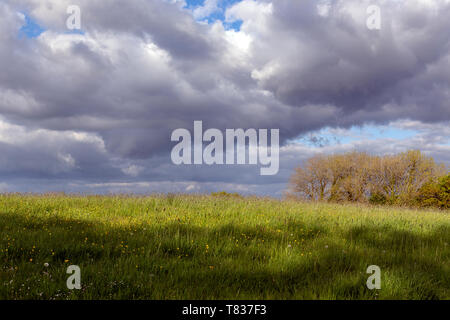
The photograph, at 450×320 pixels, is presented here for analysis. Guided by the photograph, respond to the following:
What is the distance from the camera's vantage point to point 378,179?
3350cm

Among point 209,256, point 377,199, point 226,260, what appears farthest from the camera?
point 377,199

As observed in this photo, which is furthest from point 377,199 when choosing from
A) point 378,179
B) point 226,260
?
point 226,260

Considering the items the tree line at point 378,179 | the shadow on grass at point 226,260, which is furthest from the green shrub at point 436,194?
the shadow on grass at point 226,260

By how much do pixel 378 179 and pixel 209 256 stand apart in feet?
102

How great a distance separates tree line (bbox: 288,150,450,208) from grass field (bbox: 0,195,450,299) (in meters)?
22.5

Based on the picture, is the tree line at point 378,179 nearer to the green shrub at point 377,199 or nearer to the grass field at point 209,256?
the green shrub at point 377,199

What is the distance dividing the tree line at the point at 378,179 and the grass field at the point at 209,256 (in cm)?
2245

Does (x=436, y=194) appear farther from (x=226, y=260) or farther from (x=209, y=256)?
(x=226, y=260)

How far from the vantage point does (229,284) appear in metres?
5.21

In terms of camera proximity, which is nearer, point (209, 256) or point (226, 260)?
point (226, 260)
